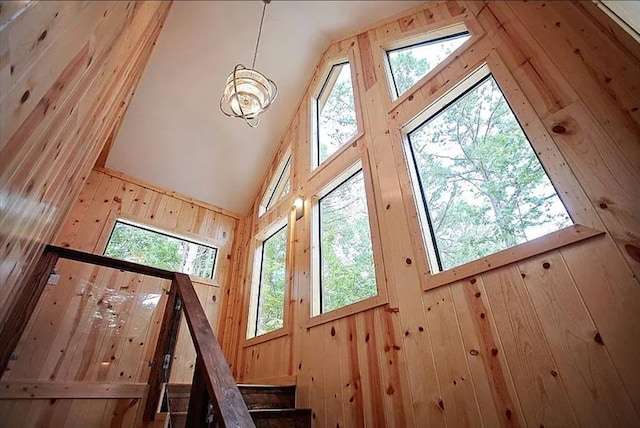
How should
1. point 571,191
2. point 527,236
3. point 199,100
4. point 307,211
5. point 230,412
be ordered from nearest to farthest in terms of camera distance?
point 230,412
point 571,191
point 527,236
point 307,211
point 199,100

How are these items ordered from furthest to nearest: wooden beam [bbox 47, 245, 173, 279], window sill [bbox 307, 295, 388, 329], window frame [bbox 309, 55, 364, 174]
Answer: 1. window frame [bbox 309, 55, 364, 174]
2. window sill [bbox 307, 295, 388, 329]
3. wooden beam [bbox 47, 245, 173, 279]

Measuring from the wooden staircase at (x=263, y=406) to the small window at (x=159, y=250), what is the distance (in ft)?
7.07

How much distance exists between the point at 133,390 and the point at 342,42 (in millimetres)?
4485

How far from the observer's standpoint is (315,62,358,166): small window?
12.2 feet

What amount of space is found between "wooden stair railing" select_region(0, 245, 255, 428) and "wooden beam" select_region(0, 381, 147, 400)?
0.39 feet

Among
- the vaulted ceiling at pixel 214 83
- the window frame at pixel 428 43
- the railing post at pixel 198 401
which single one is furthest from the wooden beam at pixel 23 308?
the window frame at pixel 428 43

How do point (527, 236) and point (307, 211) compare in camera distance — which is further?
point (307, 211)

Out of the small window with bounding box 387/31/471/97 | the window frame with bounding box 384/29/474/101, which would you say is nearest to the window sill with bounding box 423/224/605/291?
the window frame with bounding box 384/29/474/101

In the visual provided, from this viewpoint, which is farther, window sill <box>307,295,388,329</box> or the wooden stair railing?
window sill <box>307,295,388,329</box>

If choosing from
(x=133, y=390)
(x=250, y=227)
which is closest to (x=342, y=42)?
(x=250, y=227)

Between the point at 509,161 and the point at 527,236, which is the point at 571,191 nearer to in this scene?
the point at 527,236

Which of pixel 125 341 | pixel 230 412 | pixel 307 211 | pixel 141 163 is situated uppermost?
pixel 141 163

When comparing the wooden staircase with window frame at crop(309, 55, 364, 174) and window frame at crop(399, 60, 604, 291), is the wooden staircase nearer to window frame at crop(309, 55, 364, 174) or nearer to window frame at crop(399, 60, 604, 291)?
window frame at crop(399, 60, 604, 291)

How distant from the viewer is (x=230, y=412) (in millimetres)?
1145
